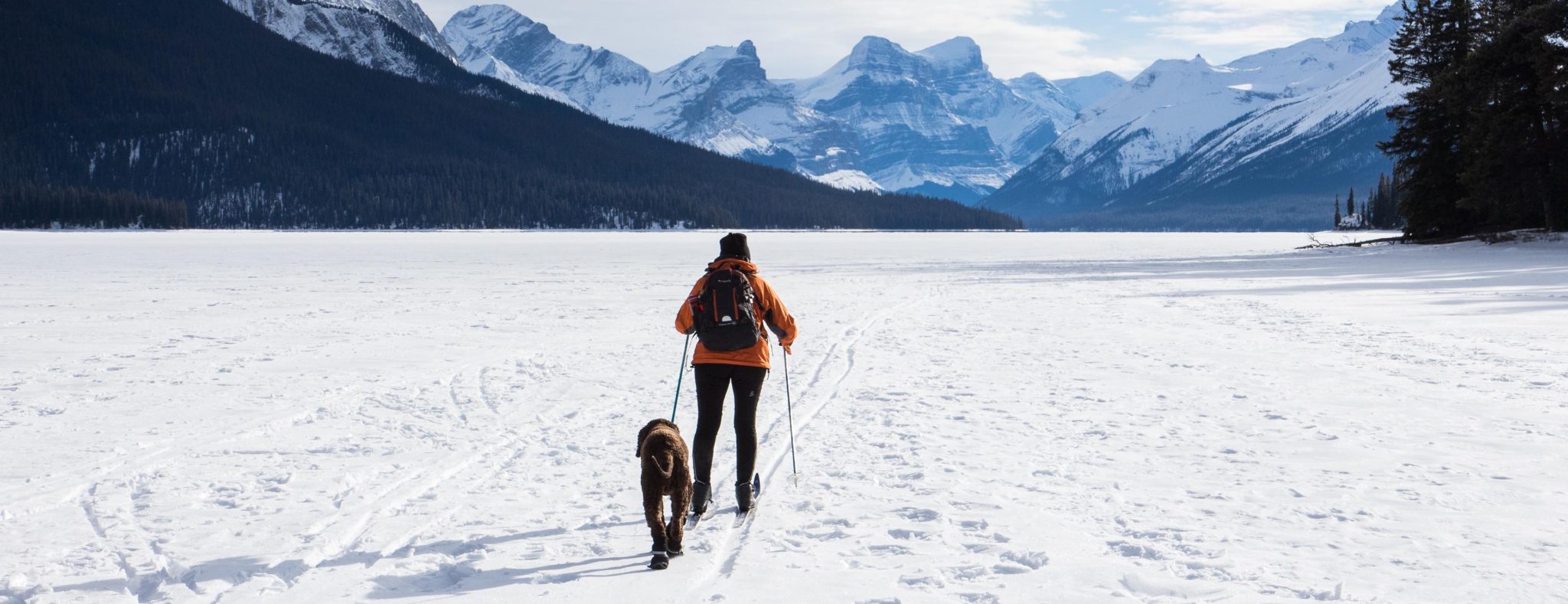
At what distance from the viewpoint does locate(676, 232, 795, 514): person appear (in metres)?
6.31

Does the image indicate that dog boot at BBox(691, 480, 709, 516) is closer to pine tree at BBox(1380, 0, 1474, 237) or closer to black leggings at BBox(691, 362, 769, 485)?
black leggings at BBox(691, 362, 769, 485)

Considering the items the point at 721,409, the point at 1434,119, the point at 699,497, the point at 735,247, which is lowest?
the point at 699,497

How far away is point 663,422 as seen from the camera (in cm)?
584

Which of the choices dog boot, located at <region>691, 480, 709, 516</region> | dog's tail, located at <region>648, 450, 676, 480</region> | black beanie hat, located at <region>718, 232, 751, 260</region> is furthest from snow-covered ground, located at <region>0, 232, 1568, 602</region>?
black beanie hat, located at <region>718, 232, 751, 260</region>

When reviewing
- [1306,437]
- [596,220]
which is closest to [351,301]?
[1306,437]

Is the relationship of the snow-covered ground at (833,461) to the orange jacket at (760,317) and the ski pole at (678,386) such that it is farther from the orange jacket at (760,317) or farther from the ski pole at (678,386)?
the orange jacket at (760,317)

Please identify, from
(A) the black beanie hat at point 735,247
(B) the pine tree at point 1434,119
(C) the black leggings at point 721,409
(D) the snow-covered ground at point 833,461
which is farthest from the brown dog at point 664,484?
(B) the pine tree at point 1434,119

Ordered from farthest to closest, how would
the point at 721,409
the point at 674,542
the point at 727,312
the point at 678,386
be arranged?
the point at 721,409 < the point at 678,386 < the point at 727,312 < the point at 674,542

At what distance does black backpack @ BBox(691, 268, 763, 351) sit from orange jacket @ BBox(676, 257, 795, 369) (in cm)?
7

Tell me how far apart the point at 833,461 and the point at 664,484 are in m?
2.84

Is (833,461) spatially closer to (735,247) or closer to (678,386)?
(678,386)

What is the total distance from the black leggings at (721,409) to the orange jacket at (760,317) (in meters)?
0.05

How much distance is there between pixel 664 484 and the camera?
18.1 feet

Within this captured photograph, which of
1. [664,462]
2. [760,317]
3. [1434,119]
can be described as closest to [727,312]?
[760,317]
